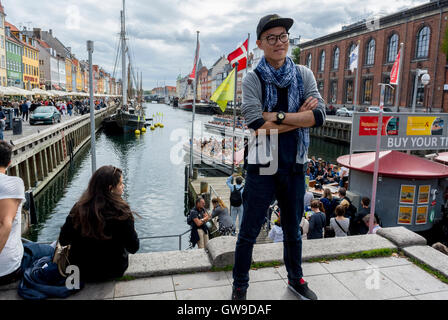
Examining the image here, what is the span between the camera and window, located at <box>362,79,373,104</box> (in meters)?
54.6

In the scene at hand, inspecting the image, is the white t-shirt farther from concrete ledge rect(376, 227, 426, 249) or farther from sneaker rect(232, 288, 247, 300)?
concrete ledge rect(376, 227, 426, 249)

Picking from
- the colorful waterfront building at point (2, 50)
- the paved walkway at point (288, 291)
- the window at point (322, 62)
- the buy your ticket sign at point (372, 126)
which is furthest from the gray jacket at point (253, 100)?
the window at point (322, 62)

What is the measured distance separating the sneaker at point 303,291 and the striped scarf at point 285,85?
1209 mm

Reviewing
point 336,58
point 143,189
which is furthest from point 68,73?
point 143,189

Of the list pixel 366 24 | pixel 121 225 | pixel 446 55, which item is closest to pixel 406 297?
pixel 121 225

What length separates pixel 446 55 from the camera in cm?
4069

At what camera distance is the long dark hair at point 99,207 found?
3.20 meters

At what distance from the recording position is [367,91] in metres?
55.3

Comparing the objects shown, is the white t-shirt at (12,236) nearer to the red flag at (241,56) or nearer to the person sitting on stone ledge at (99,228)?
the person sitting on stone ledge at (99,228)

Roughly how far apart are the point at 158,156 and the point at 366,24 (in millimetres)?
39296

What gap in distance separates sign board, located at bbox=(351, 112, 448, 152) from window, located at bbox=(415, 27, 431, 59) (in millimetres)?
41385

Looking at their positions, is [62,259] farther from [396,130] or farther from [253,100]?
[396,130]

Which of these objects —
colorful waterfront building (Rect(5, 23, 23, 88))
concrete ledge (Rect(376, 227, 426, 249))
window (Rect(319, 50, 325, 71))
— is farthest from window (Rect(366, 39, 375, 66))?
colorful waterfront building (Rect(5, 23, 23, 88))
